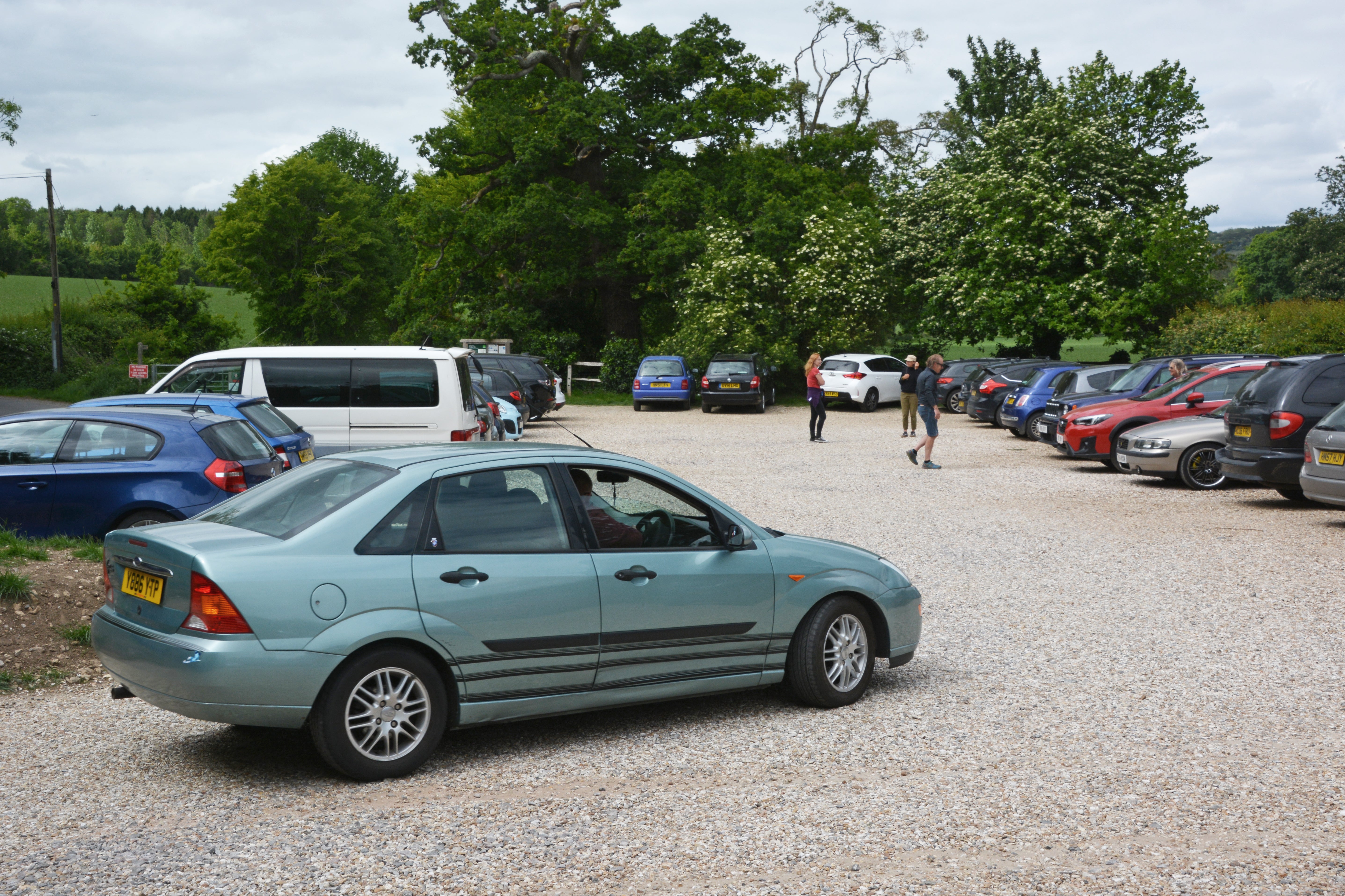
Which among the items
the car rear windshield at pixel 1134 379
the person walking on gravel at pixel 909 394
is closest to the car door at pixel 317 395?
the person walking on gravel at pixel 909 394

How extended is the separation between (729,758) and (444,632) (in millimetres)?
1472

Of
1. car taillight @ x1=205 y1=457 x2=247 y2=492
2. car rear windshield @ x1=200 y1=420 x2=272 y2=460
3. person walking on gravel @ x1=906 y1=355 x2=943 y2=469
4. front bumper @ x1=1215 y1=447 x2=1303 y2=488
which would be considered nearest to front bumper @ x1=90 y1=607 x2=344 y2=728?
car taillight @ x1=205 y1=457 x2=247 y2=492

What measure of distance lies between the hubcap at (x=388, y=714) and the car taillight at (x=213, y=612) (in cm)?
56

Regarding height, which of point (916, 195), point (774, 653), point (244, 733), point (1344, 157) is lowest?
point (244, 733)

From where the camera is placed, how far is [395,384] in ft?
44.6

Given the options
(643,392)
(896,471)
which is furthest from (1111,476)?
(643,392)

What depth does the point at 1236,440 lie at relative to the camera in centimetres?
1435

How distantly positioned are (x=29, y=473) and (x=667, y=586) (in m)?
6.23

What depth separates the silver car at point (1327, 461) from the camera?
1181cm

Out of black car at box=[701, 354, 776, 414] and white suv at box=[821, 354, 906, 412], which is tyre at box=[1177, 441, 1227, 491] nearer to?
black car at box=[701, 354, 776, 414]

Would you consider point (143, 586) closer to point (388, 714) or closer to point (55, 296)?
point (388, 714)

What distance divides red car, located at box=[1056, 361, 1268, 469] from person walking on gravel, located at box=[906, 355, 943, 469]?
7.35ft

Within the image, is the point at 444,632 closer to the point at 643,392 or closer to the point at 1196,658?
the point at 1196,658

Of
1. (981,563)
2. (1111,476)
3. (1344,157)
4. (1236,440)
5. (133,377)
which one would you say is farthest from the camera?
(1344,157)
